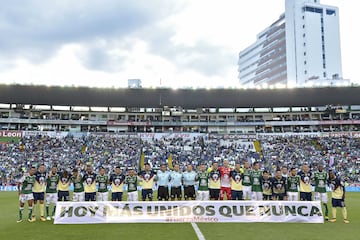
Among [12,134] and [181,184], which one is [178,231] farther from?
[12,134]

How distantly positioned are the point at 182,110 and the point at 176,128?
3.64 meters

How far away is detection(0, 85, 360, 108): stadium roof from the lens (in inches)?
1751

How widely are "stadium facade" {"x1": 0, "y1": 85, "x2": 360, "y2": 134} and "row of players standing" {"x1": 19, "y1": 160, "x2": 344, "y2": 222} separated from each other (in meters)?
32.4

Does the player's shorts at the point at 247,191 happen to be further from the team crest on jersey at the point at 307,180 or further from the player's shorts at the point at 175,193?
the player's shorts at the point at 175,193

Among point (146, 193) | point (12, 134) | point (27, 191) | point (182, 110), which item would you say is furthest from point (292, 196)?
point (12, 134)

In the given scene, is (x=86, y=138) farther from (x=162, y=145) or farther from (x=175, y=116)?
(x=175, y=116)

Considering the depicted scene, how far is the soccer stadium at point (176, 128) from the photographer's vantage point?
1550 inches

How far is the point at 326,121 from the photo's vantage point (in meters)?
50.2

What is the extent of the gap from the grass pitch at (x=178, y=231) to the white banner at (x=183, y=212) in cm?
21

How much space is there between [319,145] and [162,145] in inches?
867

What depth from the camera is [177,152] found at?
43625 mm

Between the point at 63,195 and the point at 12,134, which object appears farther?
the point at 12,134

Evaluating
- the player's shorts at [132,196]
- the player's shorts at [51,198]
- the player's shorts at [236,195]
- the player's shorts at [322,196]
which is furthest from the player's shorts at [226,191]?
the player's shorts at [51,198]

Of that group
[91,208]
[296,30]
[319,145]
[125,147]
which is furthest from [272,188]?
[296,30]
